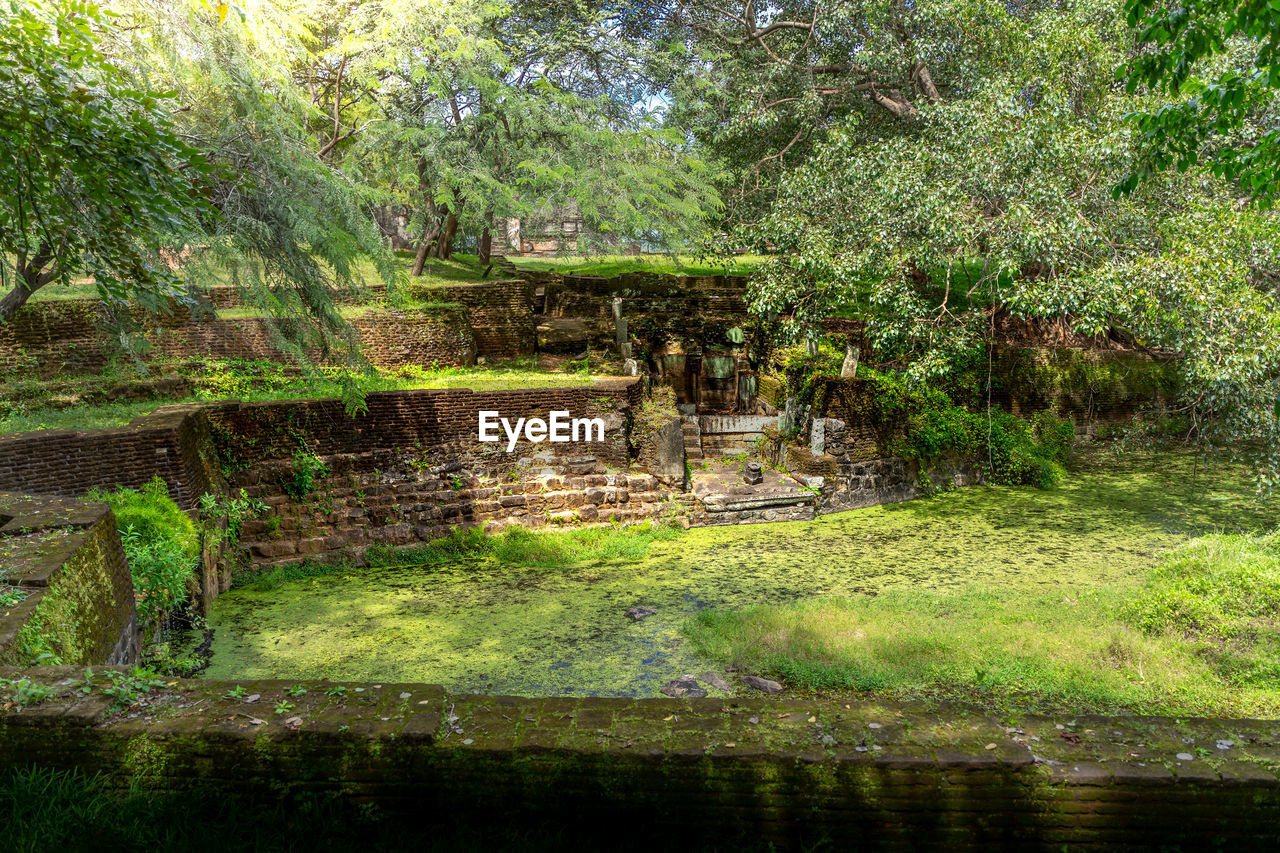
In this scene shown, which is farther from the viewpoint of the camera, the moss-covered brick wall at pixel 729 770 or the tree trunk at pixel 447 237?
the tree trunk at pixel 447 237

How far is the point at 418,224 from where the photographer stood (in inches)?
516

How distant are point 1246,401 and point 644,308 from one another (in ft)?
28.4

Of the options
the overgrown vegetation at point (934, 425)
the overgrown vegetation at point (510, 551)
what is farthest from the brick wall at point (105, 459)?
the overgrown vegetation at point (934, 425)

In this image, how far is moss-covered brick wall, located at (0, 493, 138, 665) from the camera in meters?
3.71

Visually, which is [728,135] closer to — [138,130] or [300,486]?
[300,486]

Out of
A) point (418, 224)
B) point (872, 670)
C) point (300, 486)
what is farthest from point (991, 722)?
point (418, 224)

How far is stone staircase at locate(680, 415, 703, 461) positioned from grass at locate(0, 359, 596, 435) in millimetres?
1565

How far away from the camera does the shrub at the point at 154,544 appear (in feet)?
18.4

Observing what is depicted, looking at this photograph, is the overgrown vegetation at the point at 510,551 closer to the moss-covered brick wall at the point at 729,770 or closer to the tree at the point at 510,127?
the moss-covered brick wall at the point at 729,770

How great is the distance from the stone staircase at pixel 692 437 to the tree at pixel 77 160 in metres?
6.59

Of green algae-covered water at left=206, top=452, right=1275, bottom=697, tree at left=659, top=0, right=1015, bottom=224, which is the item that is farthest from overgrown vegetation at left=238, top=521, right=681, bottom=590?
tree at left=659, top=0, right=1015, bottom=224

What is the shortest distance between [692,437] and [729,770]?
8.00m

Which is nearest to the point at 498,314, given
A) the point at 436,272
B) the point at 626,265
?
the point at 436,272

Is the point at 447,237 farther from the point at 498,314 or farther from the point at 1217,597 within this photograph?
the point at 1217,597
